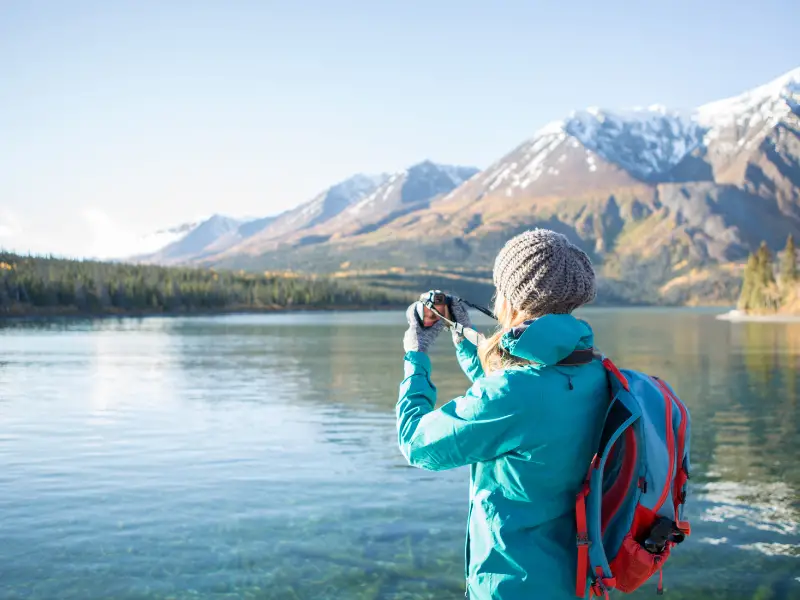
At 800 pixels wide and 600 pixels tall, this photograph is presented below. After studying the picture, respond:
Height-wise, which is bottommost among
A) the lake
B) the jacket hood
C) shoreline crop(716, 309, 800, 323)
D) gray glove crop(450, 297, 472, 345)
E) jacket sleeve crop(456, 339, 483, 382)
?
shoreline crop(716, 309, 800, 323)

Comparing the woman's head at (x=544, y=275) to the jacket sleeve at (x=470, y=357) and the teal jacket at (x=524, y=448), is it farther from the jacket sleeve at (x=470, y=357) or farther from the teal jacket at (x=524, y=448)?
the jacket sleeve at (x=470, y=357)

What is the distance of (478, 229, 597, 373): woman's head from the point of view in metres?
4.43

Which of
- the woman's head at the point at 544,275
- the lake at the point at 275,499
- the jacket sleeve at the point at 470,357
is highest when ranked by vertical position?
the woman's head at the point at 544,275

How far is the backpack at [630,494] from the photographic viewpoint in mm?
4266

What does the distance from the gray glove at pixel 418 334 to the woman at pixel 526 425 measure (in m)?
0.23

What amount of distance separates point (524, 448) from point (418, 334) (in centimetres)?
95

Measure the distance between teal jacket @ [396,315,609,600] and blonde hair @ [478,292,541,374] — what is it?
13 cm

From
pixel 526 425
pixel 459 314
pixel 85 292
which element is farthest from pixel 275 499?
pixel 85 292

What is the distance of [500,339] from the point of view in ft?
14.3

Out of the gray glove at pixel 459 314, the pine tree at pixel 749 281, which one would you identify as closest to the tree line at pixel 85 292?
the pine tree at pixel 749 281

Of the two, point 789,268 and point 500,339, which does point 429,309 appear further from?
point 789,268

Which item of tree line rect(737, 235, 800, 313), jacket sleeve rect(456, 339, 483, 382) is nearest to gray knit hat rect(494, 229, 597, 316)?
jacket sleeve rect(456, 339, 483, 382)

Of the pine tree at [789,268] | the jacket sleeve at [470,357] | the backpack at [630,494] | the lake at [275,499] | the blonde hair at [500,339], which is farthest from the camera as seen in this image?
the pine tree at [789,268]

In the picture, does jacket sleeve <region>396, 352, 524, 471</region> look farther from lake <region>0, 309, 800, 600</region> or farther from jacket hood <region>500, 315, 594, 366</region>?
lake <region>0, 309, 800, 600</region>
